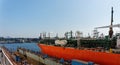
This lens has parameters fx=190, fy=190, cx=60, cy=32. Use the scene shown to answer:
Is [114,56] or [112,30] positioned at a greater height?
[112,30]

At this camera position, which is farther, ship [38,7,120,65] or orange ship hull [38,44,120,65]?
ship [38,7,120,65]

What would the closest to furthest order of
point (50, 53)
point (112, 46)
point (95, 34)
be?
point (112, 46) < point (50, 53) < point (95, 34)

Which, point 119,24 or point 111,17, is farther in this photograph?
point 111,17

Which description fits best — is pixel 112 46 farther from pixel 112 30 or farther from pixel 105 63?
pixel 112 30

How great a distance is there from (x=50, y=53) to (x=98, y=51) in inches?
561

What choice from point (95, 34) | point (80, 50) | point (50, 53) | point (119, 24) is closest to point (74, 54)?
point (80, 50)

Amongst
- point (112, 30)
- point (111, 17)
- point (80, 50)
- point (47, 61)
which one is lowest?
point (47, 61)

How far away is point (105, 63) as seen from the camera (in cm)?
1703

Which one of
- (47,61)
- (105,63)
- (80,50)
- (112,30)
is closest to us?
(105,63)

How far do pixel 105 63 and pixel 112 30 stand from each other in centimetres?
934

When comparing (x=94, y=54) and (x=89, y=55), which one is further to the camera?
(x=89, y=55)

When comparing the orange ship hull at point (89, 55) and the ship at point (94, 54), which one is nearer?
the orange ship hull at point (89, 55)

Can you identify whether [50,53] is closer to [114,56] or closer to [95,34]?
[95,34]

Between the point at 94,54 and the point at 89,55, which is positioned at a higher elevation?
the point at 94,54
